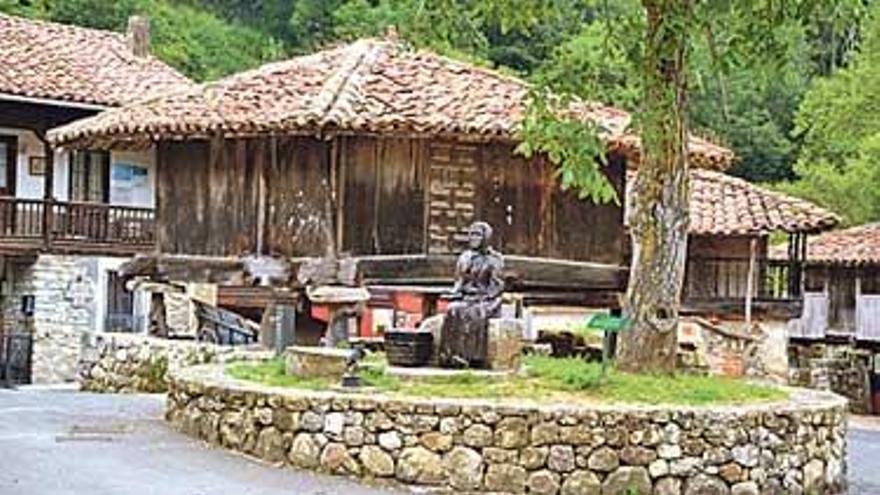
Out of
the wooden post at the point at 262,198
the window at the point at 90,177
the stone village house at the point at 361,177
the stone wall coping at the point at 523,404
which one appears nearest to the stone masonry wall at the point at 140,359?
the stone village house at the point at 361,177

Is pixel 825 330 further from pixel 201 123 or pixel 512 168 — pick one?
pixel 201 123

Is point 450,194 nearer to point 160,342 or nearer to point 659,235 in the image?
point 659,235

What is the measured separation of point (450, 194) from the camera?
17594mm

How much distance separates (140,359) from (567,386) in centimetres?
1098

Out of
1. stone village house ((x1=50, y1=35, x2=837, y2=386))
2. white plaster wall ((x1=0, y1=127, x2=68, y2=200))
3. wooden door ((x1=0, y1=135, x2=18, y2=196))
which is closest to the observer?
stone village house ((x1=50, y1=35, x2=837, y2=386))

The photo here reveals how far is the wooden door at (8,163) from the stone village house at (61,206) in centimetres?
2

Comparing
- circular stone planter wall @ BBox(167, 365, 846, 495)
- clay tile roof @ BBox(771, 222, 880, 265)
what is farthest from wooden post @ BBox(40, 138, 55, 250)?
circular stone planter wall @ BBox(167, 365, 846, 495)

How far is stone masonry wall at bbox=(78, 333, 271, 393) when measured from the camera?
67.4 feet

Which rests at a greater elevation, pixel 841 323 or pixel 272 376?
pixel 272 376

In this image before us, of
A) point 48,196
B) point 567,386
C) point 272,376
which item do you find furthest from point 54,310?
point 567,386

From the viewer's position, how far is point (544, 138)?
13.8 m

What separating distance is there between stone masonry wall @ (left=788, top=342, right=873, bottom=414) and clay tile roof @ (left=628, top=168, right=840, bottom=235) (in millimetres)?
6591

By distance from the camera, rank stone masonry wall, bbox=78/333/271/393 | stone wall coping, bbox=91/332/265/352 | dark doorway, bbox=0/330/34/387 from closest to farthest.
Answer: stone masonry wall, bbox=78/333/271/393 < stone wall coping, bbox=91/332/265/352 < dark doorway, bbox=0/330/34/387

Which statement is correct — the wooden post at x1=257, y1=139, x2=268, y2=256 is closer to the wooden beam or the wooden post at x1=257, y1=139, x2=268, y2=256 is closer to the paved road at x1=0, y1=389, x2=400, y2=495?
the wooden beam
